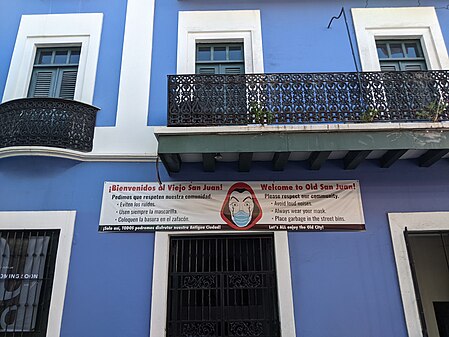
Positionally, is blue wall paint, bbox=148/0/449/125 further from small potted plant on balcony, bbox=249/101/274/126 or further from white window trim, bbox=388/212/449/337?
white window trim, bbox=388/212/449/337

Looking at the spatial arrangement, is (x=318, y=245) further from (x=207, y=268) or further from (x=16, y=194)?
(x=16, y=194)

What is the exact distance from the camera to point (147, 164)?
6.02 meters

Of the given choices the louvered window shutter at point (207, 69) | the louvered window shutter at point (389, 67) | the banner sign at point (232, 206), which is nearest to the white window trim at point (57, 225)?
the banner sign at point (232, 206)

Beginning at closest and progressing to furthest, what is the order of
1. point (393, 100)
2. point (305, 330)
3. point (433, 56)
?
point (305, 330), point (393, 100), point (433, 56)

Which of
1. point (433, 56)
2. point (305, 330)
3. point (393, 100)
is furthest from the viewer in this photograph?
point (433, 56)

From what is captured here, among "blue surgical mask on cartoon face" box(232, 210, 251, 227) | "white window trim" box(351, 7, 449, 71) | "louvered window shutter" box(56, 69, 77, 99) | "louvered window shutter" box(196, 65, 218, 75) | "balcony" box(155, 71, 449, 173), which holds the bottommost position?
"blue surgical mask on cartoon face" box(232, 210, 251, 227)

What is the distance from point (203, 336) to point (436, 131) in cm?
466

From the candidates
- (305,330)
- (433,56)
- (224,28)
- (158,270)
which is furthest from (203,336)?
(433,56)

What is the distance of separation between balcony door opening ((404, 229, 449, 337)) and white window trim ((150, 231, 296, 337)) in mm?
4271

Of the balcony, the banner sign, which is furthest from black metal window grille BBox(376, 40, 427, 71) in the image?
the banner sign

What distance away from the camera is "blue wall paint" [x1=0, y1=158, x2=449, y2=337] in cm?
523

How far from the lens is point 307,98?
5.95 metres

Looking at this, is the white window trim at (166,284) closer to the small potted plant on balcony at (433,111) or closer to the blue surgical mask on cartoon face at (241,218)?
the blue surgical mask on cartoon face at (241,218)

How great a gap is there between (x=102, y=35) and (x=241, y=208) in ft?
14.1
